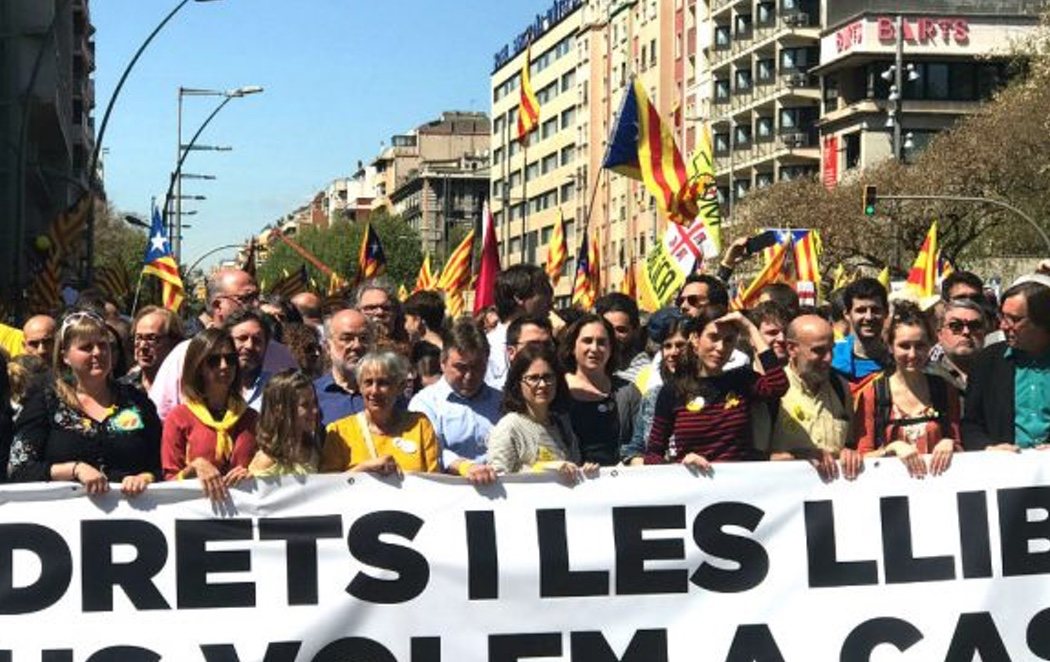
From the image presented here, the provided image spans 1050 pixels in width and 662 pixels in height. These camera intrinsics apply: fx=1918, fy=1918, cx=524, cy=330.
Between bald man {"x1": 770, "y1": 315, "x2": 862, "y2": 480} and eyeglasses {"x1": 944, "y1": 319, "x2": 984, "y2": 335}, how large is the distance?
76 cm

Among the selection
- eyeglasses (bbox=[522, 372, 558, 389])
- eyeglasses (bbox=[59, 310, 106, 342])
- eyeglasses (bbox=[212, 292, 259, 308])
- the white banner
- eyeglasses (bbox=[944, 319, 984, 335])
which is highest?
eyeglasses (bbox=[212, 292, 259, 308])

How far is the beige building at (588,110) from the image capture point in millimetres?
88125

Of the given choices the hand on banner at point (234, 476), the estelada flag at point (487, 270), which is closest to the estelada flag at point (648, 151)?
the estelada flag at point (487, 270)

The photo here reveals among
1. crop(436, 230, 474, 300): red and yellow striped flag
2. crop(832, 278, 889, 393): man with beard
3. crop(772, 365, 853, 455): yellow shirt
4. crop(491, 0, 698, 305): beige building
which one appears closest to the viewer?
crop(772, 365, 853, 455): yellow shirt

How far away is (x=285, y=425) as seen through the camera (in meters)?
6.43

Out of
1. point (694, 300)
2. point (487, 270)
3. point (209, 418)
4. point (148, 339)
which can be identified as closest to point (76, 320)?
point (209, 418)

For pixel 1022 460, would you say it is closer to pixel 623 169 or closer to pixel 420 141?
pixel 623 169

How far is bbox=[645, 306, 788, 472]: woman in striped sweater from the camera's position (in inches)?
→ 271

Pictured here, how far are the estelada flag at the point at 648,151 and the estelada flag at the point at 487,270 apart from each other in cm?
149

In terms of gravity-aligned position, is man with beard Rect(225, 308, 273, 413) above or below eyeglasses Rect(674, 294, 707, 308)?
below

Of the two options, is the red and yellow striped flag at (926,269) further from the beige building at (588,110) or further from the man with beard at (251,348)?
the beige building at (588,110)

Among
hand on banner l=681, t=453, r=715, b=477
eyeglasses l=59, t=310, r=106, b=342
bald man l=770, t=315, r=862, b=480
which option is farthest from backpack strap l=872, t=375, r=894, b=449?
eyeglasses l=59, t=310, r=106, b=342

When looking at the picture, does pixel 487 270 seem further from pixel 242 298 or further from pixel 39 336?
pixel 39 336

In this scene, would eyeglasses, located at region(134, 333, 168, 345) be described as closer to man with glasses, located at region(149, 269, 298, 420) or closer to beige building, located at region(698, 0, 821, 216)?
man with glasses, located at region(149, 269, 298, 420)
